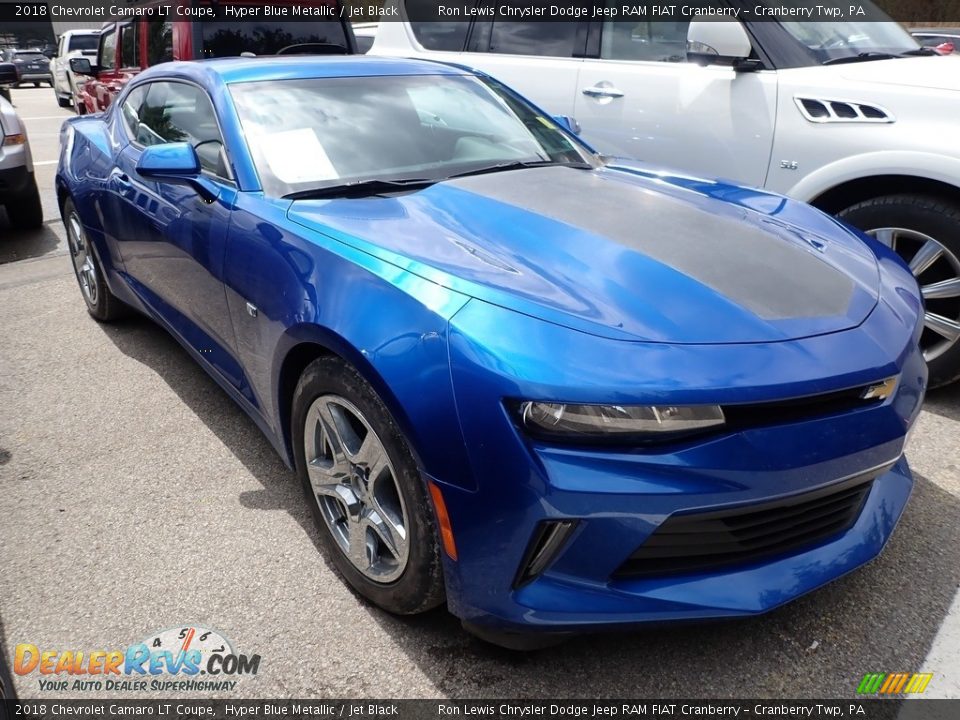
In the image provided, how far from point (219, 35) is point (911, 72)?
5247 millimetres

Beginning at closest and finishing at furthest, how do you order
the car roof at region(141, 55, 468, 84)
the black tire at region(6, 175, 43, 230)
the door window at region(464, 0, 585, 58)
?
the car roof at region(141, 55, 468, 84) < the door window at region(464, 0, 585, 58) < the black tire at region(6, 175, 43, 230)

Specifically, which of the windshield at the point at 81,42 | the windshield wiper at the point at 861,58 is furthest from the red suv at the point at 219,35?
the windshield at the point at 81,42

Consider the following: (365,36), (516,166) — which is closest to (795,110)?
(516,166)

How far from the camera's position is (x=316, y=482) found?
7.47ft

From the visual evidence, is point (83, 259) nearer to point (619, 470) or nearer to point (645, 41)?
point (645, 41)

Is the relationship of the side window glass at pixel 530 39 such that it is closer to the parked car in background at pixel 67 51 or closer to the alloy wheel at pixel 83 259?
the alloy wheel at pixel 83 259

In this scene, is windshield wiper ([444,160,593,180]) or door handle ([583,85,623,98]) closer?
windshield wiper ([444,160,593,180])

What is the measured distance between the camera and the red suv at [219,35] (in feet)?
20.5

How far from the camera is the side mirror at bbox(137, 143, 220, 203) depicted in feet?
8.62

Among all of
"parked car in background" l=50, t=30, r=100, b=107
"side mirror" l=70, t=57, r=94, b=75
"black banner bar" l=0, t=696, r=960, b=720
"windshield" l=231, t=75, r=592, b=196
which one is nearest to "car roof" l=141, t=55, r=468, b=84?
"windshield" l=231, t=75, r=592, b=196

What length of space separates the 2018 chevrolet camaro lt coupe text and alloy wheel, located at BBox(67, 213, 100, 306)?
1756mm

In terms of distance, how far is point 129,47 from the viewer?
7.63m

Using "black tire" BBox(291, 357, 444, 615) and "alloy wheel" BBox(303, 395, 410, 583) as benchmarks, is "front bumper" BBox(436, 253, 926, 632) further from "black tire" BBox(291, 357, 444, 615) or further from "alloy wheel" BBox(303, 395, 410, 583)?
"alloy wheel" BBox(303, 395, 410, 583)

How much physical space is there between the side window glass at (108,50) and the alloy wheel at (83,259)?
4673 mm
